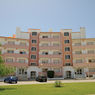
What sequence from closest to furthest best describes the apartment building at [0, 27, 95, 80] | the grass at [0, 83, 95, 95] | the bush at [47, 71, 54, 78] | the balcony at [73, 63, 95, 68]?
1. the grass at [0, 83, 95, 95]
2. the balcony at [73, 63, 95, 68]
3. the bush at [47, 71, 54, 78]
4. the apartment building at [0, 27, 95, 80]

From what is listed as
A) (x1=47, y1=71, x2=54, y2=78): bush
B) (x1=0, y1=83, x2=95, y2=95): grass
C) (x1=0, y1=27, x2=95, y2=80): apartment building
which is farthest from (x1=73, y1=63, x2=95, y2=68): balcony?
(x1=0, y1=83, x2=95, y2=95): grass

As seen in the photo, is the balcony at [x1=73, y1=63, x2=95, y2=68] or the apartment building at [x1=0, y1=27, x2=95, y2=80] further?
the apartment building at [x1=0, y1=27, x2=95, y2=80]

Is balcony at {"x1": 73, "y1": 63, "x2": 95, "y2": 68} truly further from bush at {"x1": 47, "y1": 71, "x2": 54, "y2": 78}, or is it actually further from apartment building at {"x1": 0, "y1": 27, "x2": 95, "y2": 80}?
Answer: bush at {"x1": 47, "y1": 71, "x2": 54, "y2": 78}

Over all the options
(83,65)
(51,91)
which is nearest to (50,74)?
(83,65)

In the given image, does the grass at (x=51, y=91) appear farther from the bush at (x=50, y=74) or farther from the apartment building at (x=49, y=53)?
the apartment building at (x=49, y=53)

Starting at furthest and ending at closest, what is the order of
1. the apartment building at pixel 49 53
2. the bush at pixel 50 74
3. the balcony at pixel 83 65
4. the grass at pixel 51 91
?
the apartment building at pixel 49 53 → the bush at pixel 50 74 → the balcony at pixel 83 65 → the grass at pixel 51 91

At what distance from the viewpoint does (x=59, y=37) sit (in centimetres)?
6147

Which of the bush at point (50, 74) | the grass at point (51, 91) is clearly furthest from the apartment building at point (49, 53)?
the grass at point (51, 91)

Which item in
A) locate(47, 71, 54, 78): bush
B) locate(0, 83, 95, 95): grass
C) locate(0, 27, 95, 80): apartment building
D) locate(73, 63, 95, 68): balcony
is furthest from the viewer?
locate(0, 27, 95, 80): apartment building

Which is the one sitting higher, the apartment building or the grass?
the apartment building

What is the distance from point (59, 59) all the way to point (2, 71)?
36.4 meters

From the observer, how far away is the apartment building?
2205 inches

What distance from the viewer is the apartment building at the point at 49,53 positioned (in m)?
56.0

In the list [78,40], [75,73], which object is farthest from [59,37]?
[75,73]
